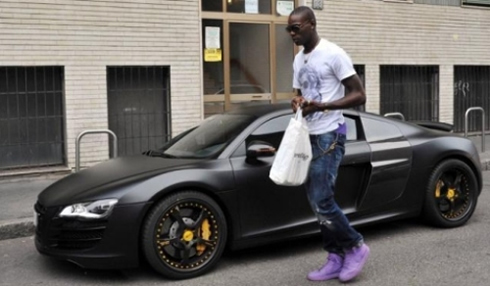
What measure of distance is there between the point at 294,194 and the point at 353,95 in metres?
1.18

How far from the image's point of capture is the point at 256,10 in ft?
36.0

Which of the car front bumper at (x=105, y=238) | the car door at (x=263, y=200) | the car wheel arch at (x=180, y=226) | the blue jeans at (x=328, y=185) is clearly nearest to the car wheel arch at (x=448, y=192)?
the car door at (x=263, y=200)

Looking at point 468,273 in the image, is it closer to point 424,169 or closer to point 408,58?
point 424,169

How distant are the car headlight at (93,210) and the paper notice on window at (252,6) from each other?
703cm

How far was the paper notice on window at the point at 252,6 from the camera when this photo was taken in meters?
10.9

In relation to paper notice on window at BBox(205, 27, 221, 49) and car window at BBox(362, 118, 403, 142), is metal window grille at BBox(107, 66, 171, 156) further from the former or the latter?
car window at BBox(362, 118, 403, 142)

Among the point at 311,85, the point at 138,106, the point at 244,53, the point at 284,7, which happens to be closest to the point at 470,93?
the point at 284,7

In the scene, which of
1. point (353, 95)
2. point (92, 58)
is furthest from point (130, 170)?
point (92, 58)

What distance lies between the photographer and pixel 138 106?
9.75m

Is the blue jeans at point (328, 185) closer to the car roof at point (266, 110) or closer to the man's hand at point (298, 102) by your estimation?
the man's hand at point (298, 102)

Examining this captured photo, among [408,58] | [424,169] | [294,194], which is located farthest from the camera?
[408,58]

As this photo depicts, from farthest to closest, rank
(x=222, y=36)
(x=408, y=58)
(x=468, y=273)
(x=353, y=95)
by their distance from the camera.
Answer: (x=408, y=58), (x=222, y=36), (x=468, y=273), (x=353, y=95)

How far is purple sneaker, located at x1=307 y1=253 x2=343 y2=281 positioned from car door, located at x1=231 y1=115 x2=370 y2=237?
578 millimetres

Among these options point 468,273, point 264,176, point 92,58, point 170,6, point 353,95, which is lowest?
point 468,273
